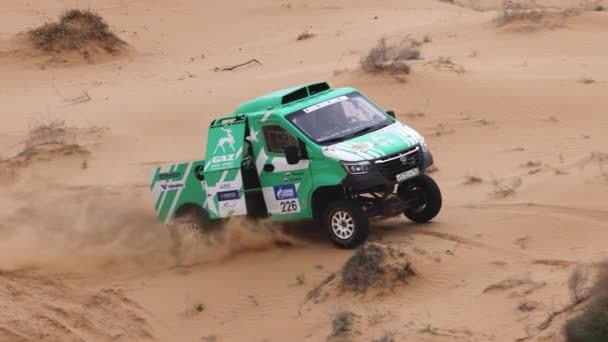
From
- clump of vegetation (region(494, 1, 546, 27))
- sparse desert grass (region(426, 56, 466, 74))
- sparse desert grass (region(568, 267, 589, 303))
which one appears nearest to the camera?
sparse desert grass (region(568, 267, 589, 303))

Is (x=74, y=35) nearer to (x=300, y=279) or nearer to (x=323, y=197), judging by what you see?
(x=323, y=197)

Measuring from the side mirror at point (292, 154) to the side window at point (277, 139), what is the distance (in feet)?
0.71

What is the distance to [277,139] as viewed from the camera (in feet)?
44.4

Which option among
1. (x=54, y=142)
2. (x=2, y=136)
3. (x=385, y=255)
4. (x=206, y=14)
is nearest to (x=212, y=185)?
(x=385, y=255)

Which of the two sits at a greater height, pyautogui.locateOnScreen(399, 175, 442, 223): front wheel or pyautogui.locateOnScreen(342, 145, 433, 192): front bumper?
pyautogui.locateOnScreen(342, 145, 433, 192): front bumper

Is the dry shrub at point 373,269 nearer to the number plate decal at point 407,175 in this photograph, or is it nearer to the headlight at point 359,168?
the headlight at point 359,168

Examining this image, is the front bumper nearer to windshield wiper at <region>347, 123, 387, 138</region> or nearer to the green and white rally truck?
the green and white rally truck

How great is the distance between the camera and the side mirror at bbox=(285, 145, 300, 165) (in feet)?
43.1

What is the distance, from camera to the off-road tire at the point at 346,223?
12.9m

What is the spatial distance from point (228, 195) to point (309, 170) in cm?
120

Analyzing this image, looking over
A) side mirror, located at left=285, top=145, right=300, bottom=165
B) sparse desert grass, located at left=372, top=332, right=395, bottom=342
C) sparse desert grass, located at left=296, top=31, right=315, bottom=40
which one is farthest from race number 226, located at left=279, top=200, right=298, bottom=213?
sparse desert grass, located at left=296, top=31, right=315, bottom=40

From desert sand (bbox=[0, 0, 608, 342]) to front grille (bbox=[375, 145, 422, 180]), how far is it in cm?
89

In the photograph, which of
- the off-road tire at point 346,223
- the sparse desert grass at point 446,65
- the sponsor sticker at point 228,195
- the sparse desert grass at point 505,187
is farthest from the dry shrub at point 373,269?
the sparse desert grass at point 446,65

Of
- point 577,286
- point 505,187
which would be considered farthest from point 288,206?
point 577,286
